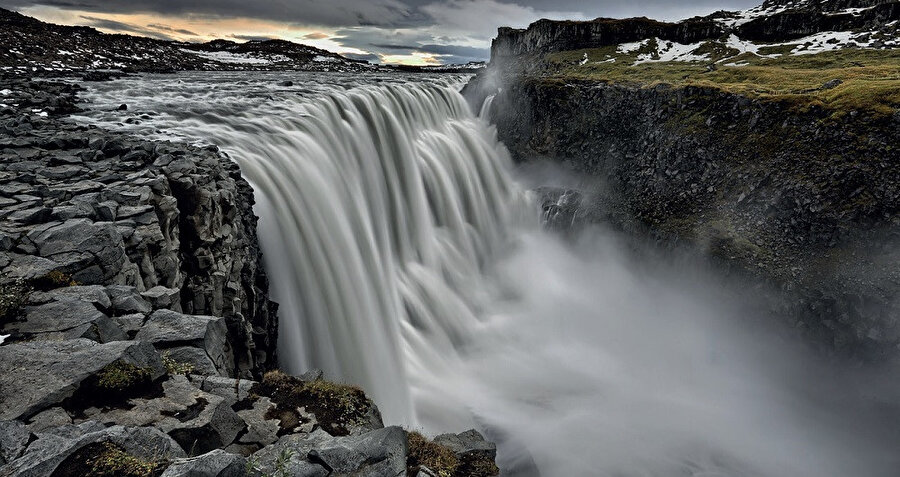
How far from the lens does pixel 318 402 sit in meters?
7.55

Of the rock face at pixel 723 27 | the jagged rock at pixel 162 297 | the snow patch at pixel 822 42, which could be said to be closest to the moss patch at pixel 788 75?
the snow patch at pixel 822 42

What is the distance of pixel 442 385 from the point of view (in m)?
18.2

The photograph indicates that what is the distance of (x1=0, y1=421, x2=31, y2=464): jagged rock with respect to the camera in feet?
14.2

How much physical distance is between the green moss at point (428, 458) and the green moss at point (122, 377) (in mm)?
3896

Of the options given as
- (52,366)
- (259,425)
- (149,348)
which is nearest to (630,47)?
(259,425)

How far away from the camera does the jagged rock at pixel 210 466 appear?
4.45 m

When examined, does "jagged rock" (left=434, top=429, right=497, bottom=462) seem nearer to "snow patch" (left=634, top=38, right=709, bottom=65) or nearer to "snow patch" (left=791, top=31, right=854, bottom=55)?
"snow patch" (left=791, top=31, right=854, bottom=55)

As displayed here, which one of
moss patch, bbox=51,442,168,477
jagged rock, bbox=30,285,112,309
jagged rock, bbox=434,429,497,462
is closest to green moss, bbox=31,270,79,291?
jagged rock, bbox=30,285,112,309

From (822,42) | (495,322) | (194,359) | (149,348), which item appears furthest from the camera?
(822,42)

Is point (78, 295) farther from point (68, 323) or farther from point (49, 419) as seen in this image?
point (49, 419)

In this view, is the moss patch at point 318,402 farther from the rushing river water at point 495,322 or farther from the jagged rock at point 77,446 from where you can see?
the rushing river water at point 495,322

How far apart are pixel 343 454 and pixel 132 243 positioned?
640 cm

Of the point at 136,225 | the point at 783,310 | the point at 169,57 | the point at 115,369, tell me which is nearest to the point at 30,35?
the point at 169,57

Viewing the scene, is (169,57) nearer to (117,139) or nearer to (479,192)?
(479,192)
